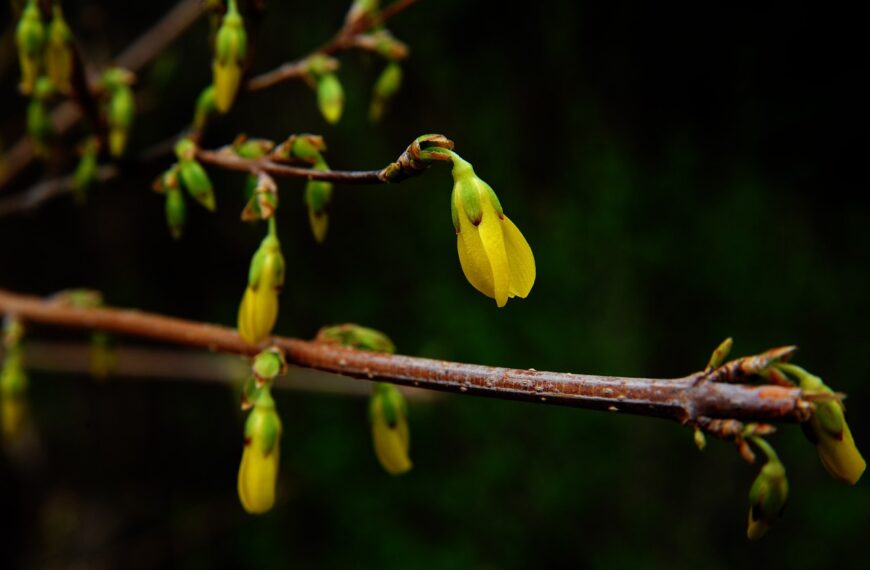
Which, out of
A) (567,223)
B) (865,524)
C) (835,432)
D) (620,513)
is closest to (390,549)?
(620,513)

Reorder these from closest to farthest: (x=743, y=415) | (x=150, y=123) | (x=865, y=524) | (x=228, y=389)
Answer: (x=743, y=415) < (x=865, y=524) < (x=150, y=123) < (x=228, y=389)

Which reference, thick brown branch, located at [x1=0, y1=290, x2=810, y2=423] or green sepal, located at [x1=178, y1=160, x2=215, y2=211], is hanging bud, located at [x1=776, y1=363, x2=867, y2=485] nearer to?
thick brown branch, located at [x1=0, y1=290, x2=810, y2=423]

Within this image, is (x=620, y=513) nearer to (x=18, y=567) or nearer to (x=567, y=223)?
(x=567, y=223)

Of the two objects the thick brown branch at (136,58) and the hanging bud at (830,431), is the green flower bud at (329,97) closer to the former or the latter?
the thick brown branch at (136,58)

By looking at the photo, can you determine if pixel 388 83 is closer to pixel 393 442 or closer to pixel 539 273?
pixel 393 442

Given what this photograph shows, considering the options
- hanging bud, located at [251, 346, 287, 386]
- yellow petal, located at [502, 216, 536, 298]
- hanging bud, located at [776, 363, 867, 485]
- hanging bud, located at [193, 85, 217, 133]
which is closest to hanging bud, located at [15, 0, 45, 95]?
hanging bud, located at [193, 85, 217, 133]

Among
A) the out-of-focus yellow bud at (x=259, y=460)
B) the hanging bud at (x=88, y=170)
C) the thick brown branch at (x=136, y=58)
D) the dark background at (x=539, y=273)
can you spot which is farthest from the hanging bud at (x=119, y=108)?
the dark background at (x=539, y=273)
